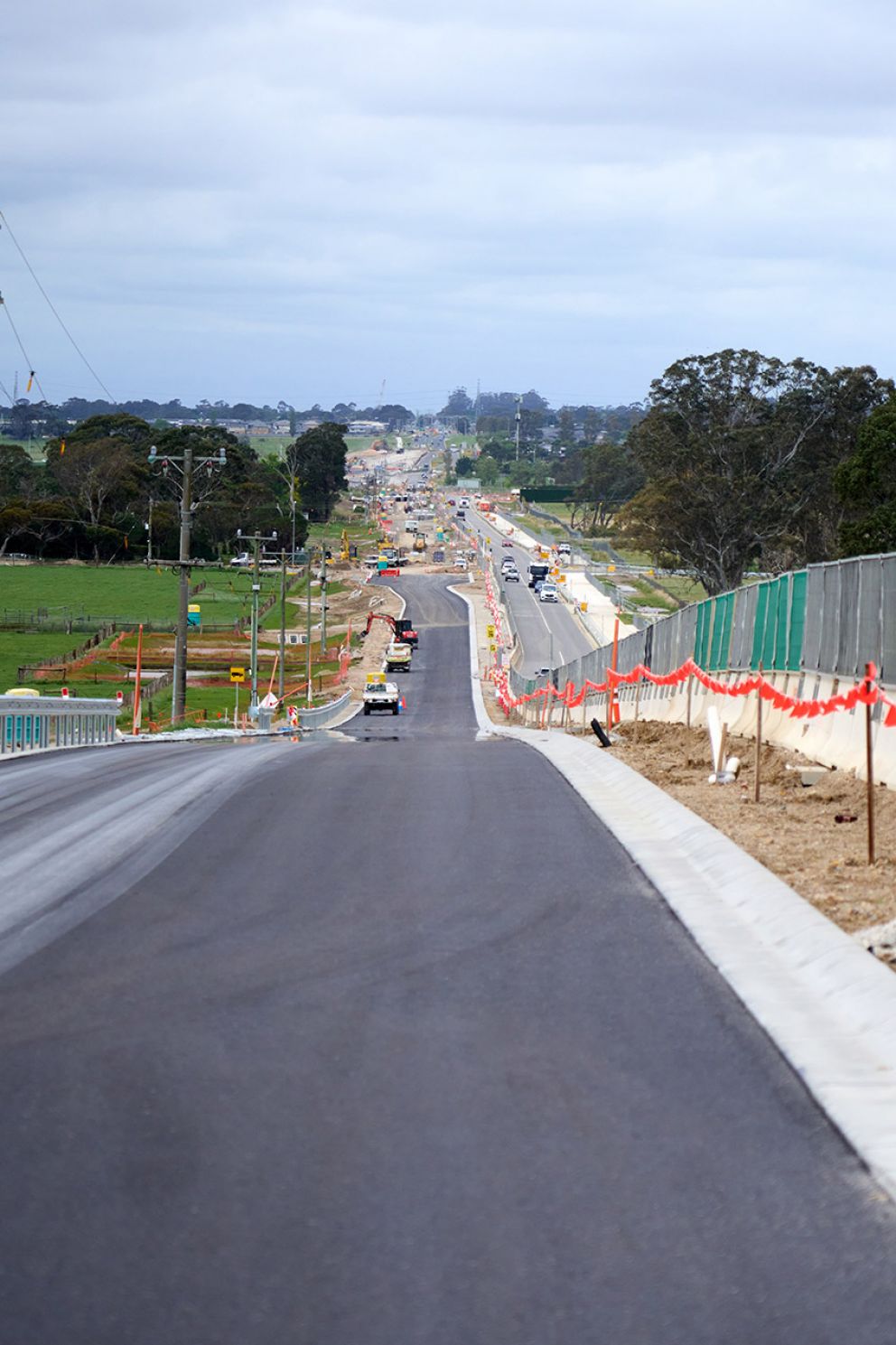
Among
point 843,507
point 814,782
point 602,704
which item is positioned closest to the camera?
point 814,782

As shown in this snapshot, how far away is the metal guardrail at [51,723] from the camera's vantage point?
2670 cm

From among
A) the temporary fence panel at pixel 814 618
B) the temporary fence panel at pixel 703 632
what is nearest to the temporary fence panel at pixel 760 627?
the temporary fence panel at pixel 814 618

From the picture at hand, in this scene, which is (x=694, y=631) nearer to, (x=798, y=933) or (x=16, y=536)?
(x=798, y=933)

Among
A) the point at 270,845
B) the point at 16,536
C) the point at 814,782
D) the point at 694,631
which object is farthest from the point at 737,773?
the point at 16,536

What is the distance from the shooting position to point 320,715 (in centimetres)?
6612

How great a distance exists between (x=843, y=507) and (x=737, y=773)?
62847 millimetres

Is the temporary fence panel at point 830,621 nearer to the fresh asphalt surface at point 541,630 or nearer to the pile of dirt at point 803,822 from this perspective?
the pile of dirt at point 803,822

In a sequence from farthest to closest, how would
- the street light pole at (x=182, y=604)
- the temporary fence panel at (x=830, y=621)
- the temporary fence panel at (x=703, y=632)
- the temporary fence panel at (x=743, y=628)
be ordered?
the street light pole at (x=182, y=604) → the temporary fence panel at (x=703, y=632) → the temporary fence panel at (x=743, y=628) → the temporary fence panel at (x=830, y=621)

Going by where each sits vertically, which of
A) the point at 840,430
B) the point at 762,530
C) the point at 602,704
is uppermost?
the point at 840,430

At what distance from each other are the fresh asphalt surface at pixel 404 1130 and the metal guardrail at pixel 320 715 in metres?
52.6

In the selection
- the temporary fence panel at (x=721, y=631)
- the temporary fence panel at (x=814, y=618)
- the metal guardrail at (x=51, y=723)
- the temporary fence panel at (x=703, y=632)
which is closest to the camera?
the temporary fence panel at (x=814, y=618)

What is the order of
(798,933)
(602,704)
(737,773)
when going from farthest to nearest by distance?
1. (602,704)
2. (737,773)
3. (798,933)

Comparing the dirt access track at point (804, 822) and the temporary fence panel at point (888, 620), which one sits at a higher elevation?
the temporary fence panel at point (888, 620)

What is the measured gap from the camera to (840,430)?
85500 millimetres
